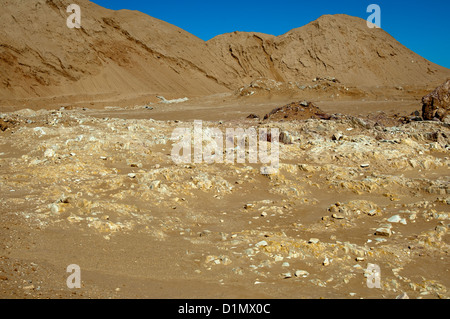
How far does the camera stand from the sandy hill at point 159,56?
21.3 m

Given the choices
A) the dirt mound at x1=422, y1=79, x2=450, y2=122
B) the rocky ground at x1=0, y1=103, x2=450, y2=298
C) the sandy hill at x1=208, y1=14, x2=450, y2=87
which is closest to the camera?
the rocky ground at x1=0, y1=103, x2=450, y2=298

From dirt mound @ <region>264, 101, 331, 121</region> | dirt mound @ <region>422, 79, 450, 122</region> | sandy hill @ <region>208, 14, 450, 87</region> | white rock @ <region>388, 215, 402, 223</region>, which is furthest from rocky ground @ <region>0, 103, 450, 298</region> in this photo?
sandy hill @ <region>208, 14, 450, 87</region>

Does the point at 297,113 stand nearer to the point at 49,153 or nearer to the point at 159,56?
the point at 49,153

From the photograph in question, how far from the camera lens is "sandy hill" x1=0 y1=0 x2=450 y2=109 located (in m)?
21.3

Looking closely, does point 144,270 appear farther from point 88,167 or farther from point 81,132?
point 81,132

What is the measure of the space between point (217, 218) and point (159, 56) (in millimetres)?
24305

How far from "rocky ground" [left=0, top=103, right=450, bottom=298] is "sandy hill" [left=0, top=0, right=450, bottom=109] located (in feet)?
50.7

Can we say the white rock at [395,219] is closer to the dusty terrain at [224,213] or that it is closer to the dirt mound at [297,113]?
the dusty terrain at [224,213]

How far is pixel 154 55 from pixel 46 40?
23.7ft

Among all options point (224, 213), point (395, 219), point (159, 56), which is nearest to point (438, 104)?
point (395, 219)

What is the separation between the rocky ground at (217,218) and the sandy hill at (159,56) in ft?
50.7

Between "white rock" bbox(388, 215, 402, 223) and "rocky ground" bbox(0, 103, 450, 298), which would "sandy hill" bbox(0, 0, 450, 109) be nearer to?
"rocky ground" bbox(0, 103, 450, 298)

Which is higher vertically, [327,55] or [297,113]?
[327,55]

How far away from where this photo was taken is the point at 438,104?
9.54 meters
